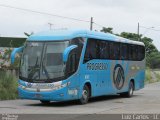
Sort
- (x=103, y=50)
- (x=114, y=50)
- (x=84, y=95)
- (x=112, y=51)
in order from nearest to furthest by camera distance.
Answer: (x=84, y=95) < (x=103, y=50) < (x=112, y=51) < (x=114, y=50)

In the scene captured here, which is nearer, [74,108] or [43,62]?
[74,108]

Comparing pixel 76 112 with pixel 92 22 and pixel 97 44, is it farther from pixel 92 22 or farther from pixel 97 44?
pixel 92 22

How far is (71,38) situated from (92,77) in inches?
111

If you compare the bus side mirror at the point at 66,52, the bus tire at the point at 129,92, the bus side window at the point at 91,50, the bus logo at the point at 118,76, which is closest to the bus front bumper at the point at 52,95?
the bus side mirror at the point at 66,52

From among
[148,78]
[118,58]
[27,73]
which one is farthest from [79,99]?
[148,78]

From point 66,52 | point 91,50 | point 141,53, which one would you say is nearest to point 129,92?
point 141,53

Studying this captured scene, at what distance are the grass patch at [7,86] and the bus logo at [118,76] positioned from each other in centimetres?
516

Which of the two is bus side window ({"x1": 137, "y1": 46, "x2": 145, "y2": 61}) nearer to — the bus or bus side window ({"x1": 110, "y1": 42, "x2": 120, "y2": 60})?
bus side window ({"x1": 110, "y1": 42, "x2": 120, "y2": 60})

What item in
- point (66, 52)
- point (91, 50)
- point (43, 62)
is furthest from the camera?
point (91, 50)

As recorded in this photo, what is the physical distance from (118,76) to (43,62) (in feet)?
23.4

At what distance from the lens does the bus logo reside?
87.5 feet

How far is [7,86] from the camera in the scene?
86.6 feet

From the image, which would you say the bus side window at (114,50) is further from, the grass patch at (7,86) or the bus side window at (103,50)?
the grass patch at (7,86)

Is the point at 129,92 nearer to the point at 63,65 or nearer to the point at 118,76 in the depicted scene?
the point at 118,76
